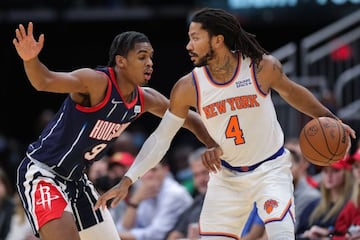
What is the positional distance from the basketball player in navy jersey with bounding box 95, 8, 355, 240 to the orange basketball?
14 centimetres

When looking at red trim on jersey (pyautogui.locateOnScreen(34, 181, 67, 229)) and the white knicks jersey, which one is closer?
red trim on jersey (pyautogui.locateOnScreen(34, 181, 67, 229))


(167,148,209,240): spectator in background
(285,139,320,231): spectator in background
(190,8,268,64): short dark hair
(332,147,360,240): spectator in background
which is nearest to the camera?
(190,8,268,64): short dark hair

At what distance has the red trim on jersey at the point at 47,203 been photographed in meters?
6.96

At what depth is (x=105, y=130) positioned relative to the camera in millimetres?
7254

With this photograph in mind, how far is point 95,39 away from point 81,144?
34.9ft

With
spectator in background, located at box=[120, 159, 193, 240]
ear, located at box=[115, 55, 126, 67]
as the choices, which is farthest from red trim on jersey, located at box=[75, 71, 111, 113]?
spectator in background, located at box=[120, 159, 193, 240]

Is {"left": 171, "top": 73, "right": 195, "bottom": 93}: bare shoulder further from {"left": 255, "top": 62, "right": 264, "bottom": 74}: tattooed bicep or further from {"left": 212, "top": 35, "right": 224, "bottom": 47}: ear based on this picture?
{"left": 255, "top": 62, "right": 264, "bottom": 74}: tattooed bicep

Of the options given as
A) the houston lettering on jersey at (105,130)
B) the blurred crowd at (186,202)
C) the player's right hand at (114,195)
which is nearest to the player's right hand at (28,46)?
the houston lettering on jersey at (105,130)

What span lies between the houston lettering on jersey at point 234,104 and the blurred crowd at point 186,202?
1638 millimetres

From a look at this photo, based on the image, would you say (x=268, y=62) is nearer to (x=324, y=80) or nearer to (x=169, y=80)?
(x=324, y=80)

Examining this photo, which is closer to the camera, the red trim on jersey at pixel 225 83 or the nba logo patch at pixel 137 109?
the red trim on jersey at pixel 225 83

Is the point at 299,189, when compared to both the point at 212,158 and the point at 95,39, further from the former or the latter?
the point at 95,39

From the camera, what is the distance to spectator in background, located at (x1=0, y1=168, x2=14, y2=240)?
34.5 feet

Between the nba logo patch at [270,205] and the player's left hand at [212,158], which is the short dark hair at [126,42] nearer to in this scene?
the player's left hand at [212,158]
